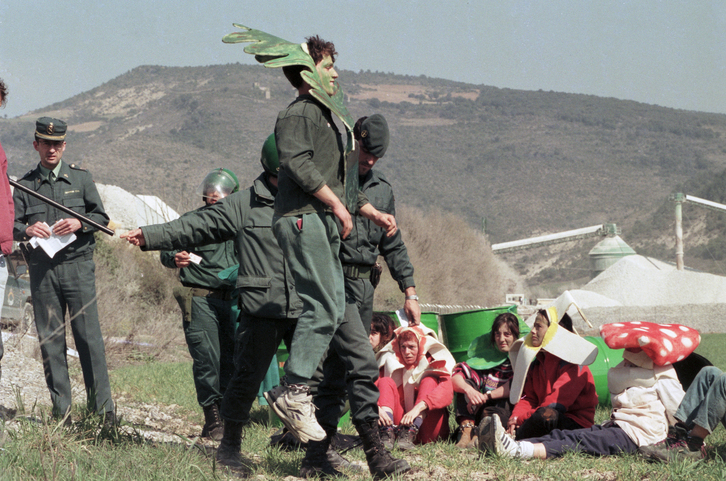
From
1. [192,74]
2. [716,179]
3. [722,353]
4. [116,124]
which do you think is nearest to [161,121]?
[116,124]

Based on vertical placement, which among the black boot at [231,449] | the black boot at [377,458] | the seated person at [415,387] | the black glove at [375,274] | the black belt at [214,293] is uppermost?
the black glove at [375,274]

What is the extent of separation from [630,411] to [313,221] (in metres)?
2.68

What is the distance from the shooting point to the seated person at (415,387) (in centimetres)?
580

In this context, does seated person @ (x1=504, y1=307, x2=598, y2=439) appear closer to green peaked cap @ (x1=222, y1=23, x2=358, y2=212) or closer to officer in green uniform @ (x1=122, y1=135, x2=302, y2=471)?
officer in green uniform @ (x1=122, y1=135, x2=302, y2=471)

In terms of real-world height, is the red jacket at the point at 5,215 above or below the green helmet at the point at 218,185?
above

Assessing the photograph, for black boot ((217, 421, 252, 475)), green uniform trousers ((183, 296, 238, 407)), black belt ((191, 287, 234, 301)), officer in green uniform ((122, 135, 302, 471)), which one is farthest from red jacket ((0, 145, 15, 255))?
black belt ((191, 287, 234, 301))

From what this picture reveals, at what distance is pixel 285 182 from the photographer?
390 centimetres

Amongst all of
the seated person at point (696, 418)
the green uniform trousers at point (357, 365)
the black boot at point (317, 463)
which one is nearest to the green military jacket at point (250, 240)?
the green uniform trousers at point (357, 365)

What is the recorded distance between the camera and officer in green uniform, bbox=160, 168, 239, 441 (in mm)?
6121

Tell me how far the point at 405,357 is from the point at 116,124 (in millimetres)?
121377

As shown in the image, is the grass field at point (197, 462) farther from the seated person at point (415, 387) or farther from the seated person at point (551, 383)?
the seated person at point (551, 383)

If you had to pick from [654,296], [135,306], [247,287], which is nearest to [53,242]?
[247,287]

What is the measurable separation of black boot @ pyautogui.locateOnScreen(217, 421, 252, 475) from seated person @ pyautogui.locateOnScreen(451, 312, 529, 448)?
6.64ft

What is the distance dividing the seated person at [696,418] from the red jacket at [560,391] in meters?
0.67
